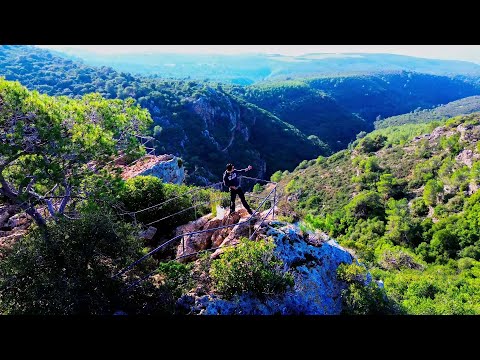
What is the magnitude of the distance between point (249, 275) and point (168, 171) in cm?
1161

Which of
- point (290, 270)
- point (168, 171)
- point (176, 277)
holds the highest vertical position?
point (290, 270)

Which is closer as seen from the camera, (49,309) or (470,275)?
(49,309)

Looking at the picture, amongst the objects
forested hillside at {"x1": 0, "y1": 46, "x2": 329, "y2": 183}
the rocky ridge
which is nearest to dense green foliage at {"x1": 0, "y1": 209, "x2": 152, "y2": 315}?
the rocky ridge

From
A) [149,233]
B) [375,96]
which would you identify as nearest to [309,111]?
[375,96]

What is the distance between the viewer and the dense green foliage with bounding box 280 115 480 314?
2105 centimetres

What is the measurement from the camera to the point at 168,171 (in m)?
18.7

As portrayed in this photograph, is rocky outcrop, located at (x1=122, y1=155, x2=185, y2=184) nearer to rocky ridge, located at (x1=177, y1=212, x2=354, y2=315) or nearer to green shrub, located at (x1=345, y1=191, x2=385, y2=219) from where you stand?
rocky ridge, located at (x1=177, y1=212, x2=354, y2=315)

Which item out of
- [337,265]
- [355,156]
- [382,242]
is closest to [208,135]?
[355,156]

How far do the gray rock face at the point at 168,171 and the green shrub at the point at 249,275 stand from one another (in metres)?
9.44

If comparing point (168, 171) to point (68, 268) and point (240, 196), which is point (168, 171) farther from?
point (68, 268)

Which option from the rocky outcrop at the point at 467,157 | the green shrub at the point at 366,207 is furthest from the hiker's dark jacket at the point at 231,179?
the rocky outcrop at the point at 467,157

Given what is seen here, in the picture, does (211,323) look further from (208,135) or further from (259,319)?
(208,135)

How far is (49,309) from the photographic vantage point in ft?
22.1
